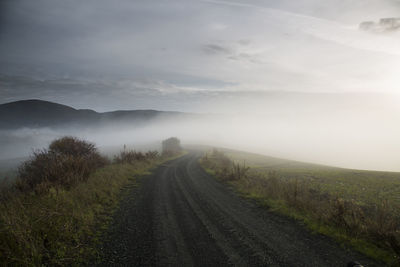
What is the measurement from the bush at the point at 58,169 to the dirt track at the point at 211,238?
14.5 ft

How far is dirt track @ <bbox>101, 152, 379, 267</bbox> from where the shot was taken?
5.06 m

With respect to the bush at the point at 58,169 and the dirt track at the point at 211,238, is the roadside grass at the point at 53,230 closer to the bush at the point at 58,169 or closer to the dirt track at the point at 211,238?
the dirt track at the point at 211,238

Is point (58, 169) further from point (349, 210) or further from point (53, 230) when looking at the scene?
point (349, 210)

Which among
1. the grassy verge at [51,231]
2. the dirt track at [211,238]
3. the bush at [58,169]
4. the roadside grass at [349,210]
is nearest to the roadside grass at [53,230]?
the grassy verge at [51,231]

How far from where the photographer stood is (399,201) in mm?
10078

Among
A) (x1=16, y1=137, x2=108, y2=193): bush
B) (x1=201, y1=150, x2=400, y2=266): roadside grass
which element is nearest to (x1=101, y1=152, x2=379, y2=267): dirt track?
(x1=201, y1=150, x2=400, y2=266): roadside grass

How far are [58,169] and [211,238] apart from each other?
11656mm

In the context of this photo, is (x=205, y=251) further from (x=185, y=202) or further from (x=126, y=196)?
(x=126, y=196)

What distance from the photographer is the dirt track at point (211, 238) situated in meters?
5.06

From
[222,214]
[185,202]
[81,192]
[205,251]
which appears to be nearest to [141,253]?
[205,251]

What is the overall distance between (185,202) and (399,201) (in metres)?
11.5

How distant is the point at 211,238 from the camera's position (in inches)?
247

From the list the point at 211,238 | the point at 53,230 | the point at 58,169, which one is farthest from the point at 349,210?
the point at 58,169

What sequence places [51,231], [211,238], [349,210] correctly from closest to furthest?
1. [51,231]
2. [211,238]
3. [349,210]
